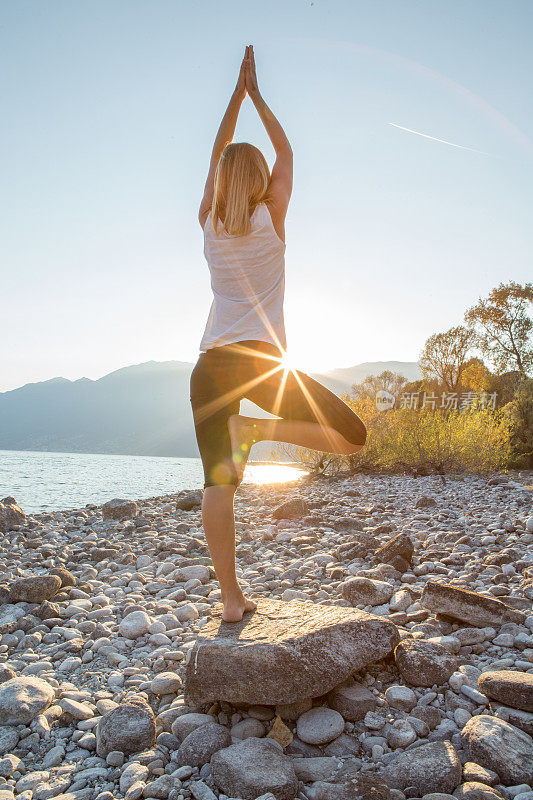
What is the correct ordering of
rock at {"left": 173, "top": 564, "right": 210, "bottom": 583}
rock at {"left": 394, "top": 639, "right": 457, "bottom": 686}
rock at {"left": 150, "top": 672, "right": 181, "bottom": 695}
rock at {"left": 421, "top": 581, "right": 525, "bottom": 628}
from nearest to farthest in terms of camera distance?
rock at {"left": 394, "top": 639, "right": 457, "bottom": 686} < rock at {"left": 150, "top": 672, "right": 181, "bottom": 695} < rock at {"left": 421, "top": 581, "right": 525, "bottom": 628} < rock at {"left": 173, "top": 564, "right": 210, "bottom": 583}

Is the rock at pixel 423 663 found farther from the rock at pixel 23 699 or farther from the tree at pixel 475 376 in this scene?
the tree at pixel 475 376

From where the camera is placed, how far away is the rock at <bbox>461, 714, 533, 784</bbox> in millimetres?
1621

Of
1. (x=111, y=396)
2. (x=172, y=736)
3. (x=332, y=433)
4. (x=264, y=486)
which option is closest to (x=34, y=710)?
(x=172, y=736)

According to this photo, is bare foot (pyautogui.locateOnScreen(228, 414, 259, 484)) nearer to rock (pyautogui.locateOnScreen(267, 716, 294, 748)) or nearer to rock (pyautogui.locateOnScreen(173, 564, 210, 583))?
rock (pyautogui.locateOnScreen(267, 716, 294, 748))

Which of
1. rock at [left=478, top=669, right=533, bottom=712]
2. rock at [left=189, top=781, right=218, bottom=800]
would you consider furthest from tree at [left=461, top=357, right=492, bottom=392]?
rock at [left=189, top=781, right=218, bottom=800]

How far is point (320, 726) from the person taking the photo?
1975mm

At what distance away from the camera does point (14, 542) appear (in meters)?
6.36

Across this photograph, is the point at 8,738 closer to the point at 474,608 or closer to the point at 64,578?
the point at 64,578

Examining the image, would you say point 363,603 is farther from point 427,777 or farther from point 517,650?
point 427,777

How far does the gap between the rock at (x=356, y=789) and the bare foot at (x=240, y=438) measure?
4.39 ft

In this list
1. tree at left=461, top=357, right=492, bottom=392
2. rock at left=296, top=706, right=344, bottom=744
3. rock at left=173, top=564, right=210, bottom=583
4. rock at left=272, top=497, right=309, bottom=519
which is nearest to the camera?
rock at left=296, top=706, right=344, bottom=744

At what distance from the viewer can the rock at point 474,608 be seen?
2.75 metres

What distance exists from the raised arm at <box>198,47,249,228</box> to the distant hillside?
50577 millimetres

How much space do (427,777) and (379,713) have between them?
0.45 m
